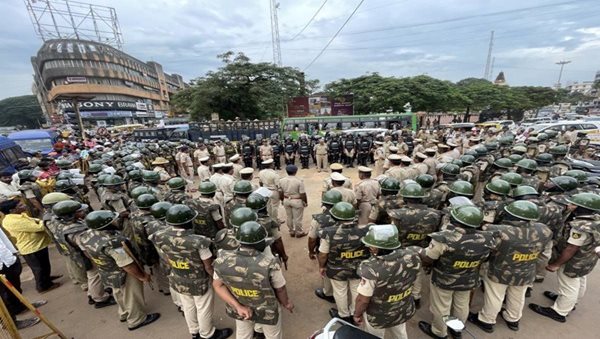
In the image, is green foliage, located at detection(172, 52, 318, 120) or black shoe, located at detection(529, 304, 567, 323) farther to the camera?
green foliage, located at detection(172, 52, 318, 120)

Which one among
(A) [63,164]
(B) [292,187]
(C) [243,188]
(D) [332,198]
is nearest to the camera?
(D) [332,198]

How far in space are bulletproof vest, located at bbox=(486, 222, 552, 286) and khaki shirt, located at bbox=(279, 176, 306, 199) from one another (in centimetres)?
341

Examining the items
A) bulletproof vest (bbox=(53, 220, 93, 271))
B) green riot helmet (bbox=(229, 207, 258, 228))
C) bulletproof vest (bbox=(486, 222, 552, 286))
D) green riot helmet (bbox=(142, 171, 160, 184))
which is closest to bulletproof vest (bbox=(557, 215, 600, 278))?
bulletproof vest (bbox=(486, 222, 552, 286))

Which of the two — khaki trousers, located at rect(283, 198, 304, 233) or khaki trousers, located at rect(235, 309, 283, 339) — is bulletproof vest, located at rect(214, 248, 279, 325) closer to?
khaki trousers, located at rect(235, 309, 283, 339)

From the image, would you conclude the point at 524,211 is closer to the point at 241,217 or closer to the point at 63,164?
the point at 241,217

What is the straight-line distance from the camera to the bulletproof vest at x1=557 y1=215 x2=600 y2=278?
9.55 feet

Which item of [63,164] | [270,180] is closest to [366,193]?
[270,180]

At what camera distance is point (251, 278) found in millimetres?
2322

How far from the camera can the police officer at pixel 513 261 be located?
276cm

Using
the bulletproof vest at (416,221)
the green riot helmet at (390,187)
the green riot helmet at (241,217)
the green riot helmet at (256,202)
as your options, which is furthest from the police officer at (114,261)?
the green riot helmet at (390,187)

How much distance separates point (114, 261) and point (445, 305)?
3974mm

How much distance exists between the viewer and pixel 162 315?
3.74 metres

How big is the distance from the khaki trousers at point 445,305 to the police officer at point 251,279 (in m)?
1.82

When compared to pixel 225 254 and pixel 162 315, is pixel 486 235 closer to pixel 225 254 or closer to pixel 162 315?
pixel 225 254
